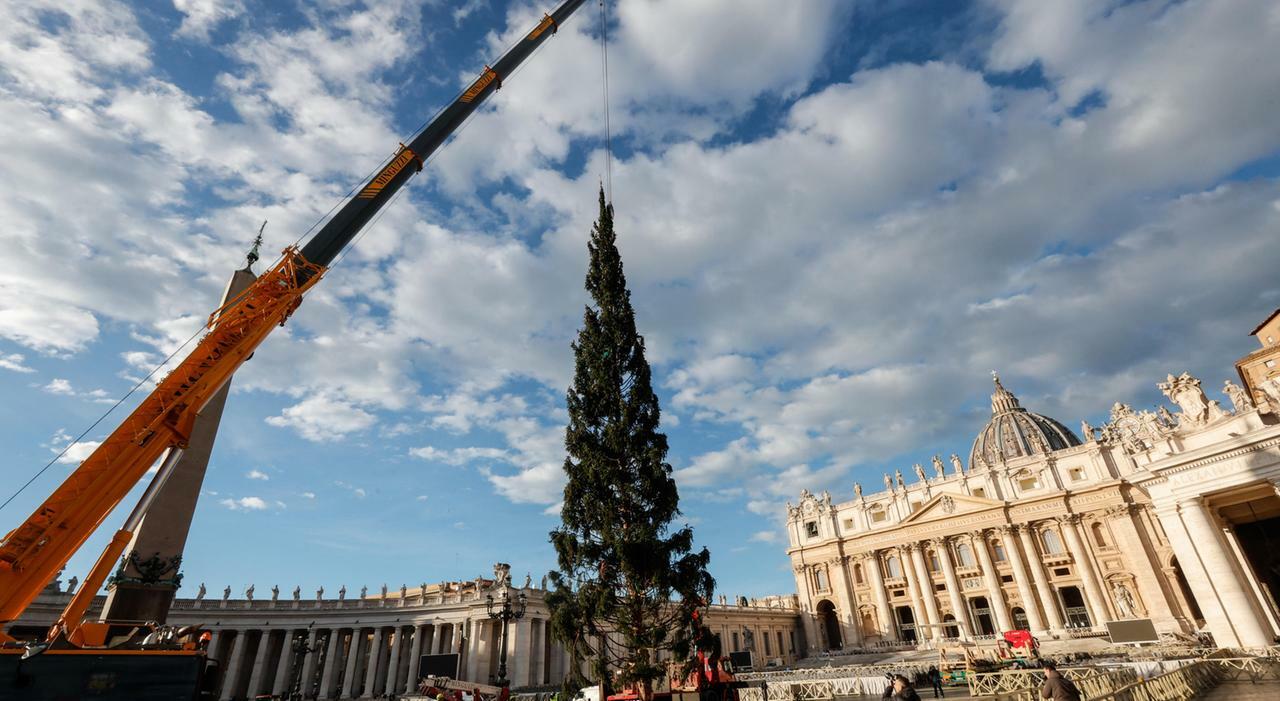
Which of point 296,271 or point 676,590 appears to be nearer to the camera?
point 296,271

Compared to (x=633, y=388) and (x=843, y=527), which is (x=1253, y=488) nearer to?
(x=633, y=388)

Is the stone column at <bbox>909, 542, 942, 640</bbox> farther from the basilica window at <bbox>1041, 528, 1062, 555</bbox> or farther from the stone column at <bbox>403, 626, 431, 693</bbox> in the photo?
the stone column at <bbox>403, 626, 431, 693</bbox>

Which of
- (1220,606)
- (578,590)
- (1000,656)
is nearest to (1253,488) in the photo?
(1220,606)

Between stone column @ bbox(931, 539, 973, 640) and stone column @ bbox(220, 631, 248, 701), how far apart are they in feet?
200

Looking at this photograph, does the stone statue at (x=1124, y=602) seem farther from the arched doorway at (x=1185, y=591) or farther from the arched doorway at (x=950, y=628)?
the arched doorway at (x=950, y=628)

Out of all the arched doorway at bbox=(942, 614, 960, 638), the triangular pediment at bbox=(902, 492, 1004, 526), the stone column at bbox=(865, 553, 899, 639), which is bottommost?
the arched doorway at bbox=(942, 614, 960, 638)

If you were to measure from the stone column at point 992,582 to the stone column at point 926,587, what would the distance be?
5.15 meters

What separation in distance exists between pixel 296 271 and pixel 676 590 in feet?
42.1

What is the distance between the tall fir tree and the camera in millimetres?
15461

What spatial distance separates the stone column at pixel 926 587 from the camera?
186 ft

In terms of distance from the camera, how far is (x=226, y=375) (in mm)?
11633

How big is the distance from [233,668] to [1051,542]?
70870 millimetres

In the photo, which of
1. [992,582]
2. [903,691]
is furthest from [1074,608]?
[903,691]

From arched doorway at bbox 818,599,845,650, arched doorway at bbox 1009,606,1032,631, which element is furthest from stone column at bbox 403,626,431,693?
arched doorway at bbox 1009,606,1032,631
